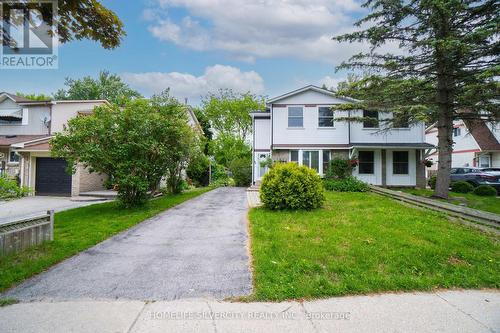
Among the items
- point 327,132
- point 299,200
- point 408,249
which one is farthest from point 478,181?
point 408,249

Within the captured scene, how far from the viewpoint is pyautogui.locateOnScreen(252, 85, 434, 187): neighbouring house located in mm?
17547

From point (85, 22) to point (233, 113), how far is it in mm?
33079

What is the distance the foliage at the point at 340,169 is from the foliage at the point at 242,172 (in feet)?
25.0

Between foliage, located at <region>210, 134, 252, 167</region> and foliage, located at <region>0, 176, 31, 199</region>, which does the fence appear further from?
foliage, located at <region>210, 134, 252, 167</region>

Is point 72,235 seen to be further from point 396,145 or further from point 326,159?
point 396,145

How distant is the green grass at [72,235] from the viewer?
4412 mm

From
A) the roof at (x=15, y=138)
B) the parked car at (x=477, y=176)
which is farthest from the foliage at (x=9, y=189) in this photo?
the parked car at (x=477, y=176)

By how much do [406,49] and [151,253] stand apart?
13948 millimetres

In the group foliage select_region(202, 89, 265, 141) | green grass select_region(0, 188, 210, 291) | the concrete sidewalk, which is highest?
foliage select_region(202, 89, 265, 141)

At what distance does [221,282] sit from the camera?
4031mm

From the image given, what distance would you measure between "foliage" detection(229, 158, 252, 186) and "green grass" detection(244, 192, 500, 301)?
1446 cm

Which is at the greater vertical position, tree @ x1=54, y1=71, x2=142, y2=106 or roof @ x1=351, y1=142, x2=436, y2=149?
tree @ x1=54, y1=71, x2=142, y2=106

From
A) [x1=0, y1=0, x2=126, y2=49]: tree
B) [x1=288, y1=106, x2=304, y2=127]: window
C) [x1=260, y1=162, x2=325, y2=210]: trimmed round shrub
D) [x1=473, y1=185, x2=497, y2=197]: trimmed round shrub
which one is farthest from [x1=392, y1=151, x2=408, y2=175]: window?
[x1=0, y1=0, x2=126, y2=49]: tree

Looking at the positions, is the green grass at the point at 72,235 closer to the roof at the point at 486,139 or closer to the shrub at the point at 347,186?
the shrub at the point at 347,186
